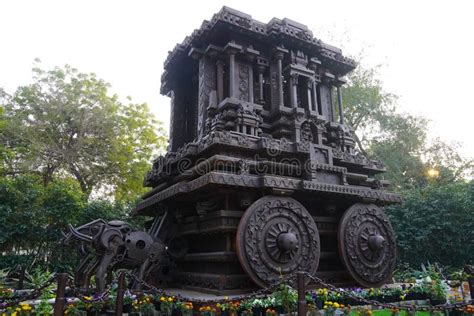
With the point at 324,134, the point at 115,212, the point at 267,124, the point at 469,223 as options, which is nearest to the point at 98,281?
the point at 267,124

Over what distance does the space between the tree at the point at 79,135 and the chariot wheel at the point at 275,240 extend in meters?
16.2

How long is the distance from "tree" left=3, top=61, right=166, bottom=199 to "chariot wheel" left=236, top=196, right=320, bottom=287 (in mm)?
16153

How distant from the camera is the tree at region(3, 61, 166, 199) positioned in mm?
20297

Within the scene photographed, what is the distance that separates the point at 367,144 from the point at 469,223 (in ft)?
30.3

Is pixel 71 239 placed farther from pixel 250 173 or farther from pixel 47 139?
pixel 47 139

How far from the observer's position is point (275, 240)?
6.84 m

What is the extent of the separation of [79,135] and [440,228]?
730 inches

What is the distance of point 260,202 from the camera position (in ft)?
22.6

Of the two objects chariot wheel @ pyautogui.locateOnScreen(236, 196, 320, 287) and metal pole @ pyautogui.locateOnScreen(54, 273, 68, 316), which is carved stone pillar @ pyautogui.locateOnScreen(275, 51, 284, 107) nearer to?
chariot wheel @ pyautogui.locateOnScreen(236, 196, 320, 287)

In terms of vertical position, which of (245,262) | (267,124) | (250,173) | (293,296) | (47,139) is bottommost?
(293,296)
